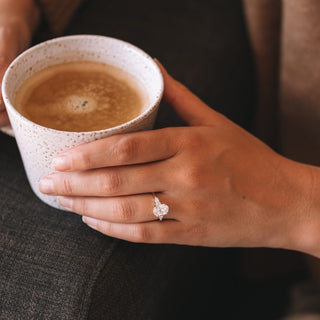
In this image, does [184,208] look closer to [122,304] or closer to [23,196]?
[122,304]

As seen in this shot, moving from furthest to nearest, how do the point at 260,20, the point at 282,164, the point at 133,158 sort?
the point at 260,20
the point at 282,164
the point at 133,158

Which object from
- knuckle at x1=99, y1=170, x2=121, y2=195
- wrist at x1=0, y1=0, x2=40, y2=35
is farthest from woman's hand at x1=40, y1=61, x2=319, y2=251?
wrist at x1=0, y1=0, x2=40, y2=35

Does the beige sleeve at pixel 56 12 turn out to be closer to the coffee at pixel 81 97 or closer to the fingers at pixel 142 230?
the coffee at pixel 81 97

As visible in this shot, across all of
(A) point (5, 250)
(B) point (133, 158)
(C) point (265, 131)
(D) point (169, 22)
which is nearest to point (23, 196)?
(A) point (5, 250)

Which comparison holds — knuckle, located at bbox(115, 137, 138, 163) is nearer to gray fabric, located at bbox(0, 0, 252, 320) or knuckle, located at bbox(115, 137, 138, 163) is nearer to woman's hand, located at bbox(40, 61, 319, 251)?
woman's hand, located at bbox(40, 61, 319, 251)

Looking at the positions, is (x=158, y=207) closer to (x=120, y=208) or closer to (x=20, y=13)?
(x=120, y=208)

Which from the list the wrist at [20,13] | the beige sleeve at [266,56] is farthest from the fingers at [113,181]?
the beige sleeve at [266,56]

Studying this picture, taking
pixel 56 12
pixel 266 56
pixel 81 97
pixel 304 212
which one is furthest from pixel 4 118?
pixel 266 56
